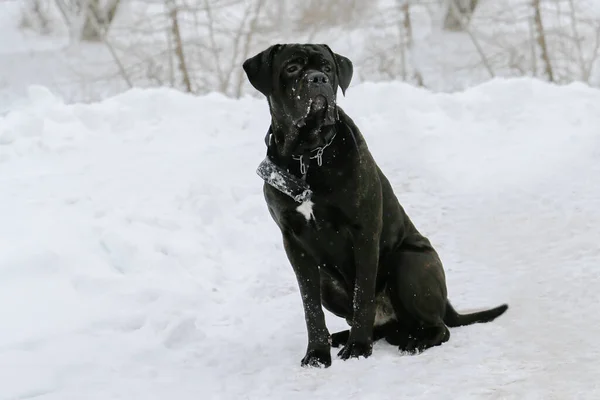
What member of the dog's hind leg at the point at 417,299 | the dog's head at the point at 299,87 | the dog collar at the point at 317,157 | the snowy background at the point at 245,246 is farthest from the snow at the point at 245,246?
the dog's head at the point at 299,87

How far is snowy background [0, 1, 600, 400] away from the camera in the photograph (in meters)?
3.55

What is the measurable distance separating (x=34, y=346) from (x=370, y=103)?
20.3ft

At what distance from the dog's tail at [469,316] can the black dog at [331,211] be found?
14 centimetres

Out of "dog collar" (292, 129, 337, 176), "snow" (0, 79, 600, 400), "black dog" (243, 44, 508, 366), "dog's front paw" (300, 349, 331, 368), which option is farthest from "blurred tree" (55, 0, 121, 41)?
"dog's front paw" (300, 349, 331, 368)

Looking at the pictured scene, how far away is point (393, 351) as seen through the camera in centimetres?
388

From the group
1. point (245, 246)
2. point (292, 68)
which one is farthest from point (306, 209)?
point (245, 246)

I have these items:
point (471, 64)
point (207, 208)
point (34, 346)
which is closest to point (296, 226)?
point (34, 346)

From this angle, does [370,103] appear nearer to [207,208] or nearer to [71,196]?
[207,208]

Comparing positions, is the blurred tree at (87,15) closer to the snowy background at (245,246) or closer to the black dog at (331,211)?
the snowy background at (245,246)

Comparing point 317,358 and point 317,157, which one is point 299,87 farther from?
point 317,358

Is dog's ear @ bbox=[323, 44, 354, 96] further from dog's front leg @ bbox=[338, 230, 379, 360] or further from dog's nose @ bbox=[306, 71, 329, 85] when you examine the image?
dog's front leg @ bbox=[338, 230, 379, 360]

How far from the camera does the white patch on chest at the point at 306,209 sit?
3.67 m

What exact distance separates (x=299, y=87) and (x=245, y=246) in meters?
2.90

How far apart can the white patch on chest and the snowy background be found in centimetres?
74
